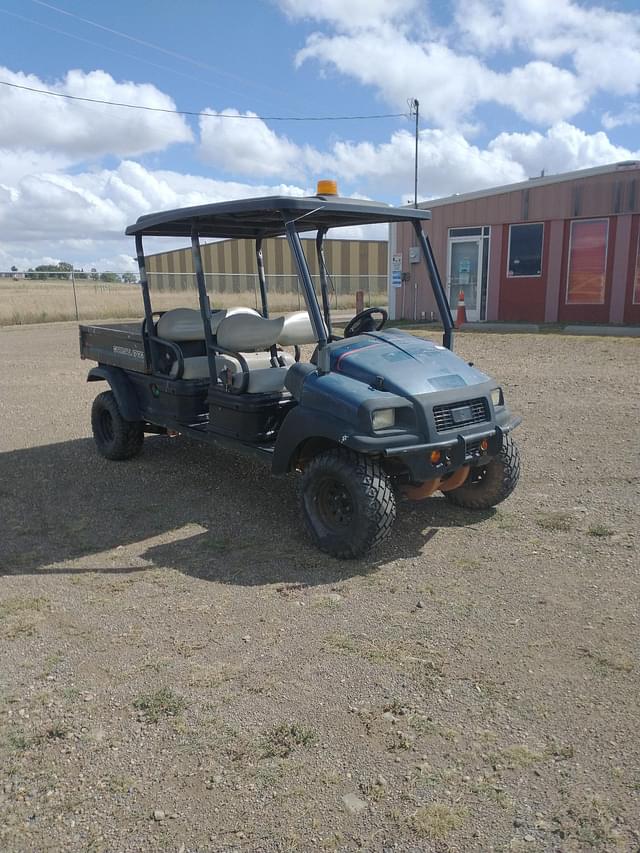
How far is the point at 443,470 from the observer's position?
408cm

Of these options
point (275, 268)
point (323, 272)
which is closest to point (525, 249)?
point (275, 268)

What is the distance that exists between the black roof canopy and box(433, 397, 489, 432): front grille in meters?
1.45

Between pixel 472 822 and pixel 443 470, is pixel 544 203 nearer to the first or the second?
pixel 443 470

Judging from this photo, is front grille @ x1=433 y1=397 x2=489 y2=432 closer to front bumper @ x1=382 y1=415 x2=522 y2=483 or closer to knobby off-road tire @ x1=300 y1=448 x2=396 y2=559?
front bumper @ x1=382 y1=415 x2=522 y2=483

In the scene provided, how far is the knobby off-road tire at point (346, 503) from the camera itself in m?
4.02

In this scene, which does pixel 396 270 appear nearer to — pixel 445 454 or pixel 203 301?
pixel 203 301

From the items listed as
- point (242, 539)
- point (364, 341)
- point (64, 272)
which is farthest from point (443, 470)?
point (64, 272)

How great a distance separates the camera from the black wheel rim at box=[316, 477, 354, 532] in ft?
14.0

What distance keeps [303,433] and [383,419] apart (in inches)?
21.5

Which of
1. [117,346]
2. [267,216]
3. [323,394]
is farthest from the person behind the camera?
[117,346]

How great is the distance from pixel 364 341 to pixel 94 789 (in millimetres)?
3062

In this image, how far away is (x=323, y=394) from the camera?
419 cm

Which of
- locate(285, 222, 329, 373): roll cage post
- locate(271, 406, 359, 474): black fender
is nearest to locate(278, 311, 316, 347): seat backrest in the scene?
locate(285, 222, 329, 373): roll cage post

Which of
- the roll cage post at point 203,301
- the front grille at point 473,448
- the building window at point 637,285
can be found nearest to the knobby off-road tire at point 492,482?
the front grille at point 473,448
